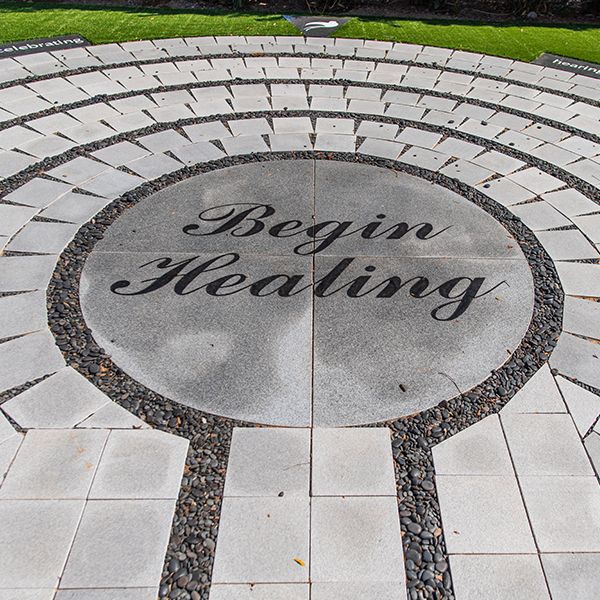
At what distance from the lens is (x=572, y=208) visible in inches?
252

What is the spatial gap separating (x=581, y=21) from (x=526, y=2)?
119cm

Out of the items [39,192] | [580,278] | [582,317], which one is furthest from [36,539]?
[580,278]

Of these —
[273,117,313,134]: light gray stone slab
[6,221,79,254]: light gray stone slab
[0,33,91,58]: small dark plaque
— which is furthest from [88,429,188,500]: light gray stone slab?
[0,33,91,58]: small dark plaque

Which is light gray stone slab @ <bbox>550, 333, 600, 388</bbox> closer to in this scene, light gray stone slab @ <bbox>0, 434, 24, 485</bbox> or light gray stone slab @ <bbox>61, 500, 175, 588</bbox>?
light gray stone slab @ <bbox>61, 500, 175, 588</bbox>

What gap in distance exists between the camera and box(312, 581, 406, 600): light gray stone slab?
3090 millimetres

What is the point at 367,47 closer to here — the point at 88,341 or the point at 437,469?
the point at 88,341

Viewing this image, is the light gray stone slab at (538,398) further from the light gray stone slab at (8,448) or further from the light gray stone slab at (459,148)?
the light gray stone slab at (459,148)

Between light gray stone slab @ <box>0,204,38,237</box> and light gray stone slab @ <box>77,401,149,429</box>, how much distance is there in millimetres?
2529

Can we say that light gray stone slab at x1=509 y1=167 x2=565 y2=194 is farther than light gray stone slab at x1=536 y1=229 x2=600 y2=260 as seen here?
Yes

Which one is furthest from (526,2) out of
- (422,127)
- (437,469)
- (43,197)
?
(437,469)

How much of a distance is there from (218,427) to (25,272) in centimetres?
246

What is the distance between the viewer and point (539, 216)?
627 centimetres

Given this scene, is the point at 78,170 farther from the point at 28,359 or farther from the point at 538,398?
the point at 538,398

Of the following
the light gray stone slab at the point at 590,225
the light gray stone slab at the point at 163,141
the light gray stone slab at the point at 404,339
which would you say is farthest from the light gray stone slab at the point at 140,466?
the light gray stone slab at the point at 590,225
